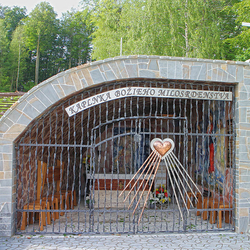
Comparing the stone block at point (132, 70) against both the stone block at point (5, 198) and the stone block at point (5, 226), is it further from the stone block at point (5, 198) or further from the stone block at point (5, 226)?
the stone block at point (5, 226)

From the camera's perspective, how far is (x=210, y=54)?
15.0 metres

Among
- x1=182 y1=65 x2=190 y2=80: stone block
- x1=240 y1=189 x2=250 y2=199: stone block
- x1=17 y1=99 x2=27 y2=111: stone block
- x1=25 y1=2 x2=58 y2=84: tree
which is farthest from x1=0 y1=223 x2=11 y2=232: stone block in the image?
x1=25 y1=2 x2=58 y2=84: tree

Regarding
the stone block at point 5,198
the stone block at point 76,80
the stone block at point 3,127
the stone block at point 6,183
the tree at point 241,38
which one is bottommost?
the stone block at point 5,198

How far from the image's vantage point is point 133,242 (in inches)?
212

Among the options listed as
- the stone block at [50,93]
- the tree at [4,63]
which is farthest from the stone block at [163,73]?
the tree at [4,63]

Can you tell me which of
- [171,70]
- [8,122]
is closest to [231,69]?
[171,70]

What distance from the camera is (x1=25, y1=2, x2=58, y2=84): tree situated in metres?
27.9

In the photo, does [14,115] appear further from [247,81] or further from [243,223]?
[243,223]

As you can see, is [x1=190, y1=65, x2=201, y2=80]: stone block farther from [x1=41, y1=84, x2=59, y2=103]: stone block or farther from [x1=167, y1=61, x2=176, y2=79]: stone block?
[x1=41, y1=84, x2=59, y2=103]: stone block

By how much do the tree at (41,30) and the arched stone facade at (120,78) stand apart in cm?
2246

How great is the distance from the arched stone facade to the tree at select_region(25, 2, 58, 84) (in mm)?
22457

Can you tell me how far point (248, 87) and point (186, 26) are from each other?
10.2m

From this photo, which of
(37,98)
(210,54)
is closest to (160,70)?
(37,98)

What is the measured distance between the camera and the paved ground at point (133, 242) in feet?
16.8
